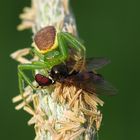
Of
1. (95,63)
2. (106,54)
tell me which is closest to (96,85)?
(95,63)

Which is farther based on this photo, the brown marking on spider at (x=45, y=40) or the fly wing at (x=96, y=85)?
the brown marking on spider at (x=45, y=40)

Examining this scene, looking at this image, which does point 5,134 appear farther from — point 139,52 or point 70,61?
point 70,61

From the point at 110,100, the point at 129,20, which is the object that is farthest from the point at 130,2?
the point at 110,100

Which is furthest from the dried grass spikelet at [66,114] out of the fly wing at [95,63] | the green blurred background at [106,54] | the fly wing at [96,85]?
the green blurred background at [106,54]

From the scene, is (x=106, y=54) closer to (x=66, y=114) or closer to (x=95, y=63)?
(x=95, y=63)

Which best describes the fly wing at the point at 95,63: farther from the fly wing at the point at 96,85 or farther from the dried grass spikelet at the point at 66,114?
the dried grass spikelet at the point at 66,114

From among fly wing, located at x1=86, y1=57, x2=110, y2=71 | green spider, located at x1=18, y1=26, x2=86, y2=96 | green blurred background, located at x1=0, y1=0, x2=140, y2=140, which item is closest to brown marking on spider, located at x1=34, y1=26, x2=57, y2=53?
green spider, located at x1=18, y1=26, x2=86, y2=96
